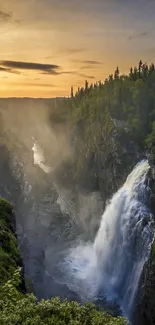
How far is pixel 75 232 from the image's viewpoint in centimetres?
7269

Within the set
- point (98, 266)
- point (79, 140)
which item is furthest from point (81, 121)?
point (98, 266)

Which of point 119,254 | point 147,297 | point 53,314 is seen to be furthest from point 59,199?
point 53,314

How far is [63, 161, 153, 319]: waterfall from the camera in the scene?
5038 cm

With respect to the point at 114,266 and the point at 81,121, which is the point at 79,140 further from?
the point at 114,266

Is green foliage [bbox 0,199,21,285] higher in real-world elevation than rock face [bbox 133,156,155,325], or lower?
higher

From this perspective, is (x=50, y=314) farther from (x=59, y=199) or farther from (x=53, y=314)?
(x=59, y=199)

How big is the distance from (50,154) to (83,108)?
23.3 metres

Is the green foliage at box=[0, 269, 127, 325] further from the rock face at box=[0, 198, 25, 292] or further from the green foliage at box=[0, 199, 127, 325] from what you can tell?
the rock face at box=[0, 198, 25, 292]

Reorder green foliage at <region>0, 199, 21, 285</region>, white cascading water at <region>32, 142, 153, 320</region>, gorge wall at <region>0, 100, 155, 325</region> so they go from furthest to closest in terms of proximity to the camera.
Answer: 1. gorge wall at <region>0, 100, 155, 325</region>
2. white cascading water at <region>32, 142, 153, 320</region>
3. green foliage at <region>0, 199, 21, 285</region>

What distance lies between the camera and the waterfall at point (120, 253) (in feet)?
165

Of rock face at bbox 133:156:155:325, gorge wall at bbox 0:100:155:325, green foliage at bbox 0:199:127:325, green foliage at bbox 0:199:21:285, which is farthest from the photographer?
gorge wall at bbox 0:100:155:325

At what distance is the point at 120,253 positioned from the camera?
56562mm

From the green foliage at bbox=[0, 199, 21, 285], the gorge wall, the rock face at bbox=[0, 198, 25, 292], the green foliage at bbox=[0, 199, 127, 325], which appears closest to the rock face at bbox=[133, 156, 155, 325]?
the gorge wall

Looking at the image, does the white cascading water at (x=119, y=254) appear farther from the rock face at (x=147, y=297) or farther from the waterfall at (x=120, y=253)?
the rock face at (x=147, y=297)
